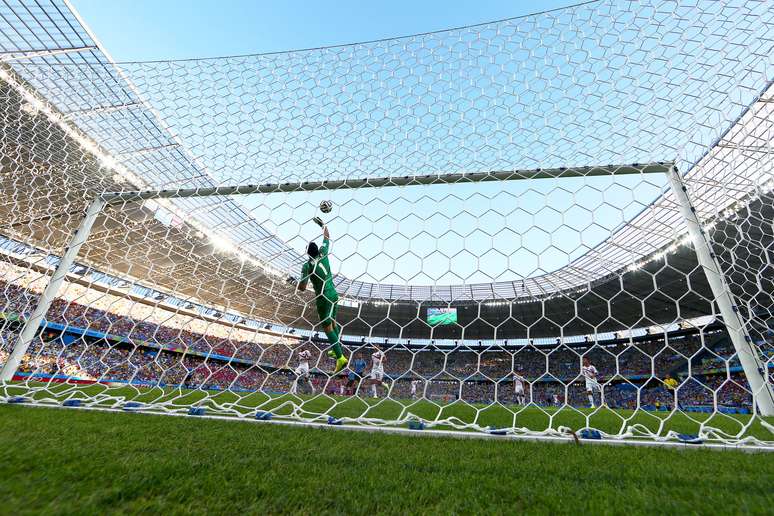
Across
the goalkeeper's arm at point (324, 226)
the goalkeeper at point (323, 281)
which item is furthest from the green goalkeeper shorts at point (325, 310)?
the goalkeeper's arm at point (324, 226)

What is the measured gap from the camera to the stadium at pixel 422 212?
994 mm

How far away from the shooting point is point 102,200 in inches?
133

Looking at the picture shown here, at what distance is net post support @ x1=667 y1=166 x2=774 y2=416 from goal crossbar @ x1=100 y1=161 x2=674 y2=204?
2.01ft

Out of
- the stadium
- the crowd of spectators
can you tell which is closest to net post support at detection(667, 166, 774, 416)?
the stadium

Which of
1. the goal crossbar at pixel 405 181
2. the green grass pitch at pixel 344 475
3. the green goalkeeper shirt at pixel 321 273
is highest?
the goal crossbar at pixel 405 181

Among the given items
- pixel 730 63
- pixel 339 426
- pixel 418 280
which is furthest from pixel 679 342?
pixel 339 426

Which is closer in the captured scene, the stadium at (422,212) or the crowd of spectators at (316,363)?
the stadium at (422,212)

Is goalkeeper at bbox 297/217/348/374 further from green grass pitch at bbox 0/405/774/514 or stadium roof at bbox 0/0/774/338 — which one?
green grass pitch at bbox 0/405/774/514

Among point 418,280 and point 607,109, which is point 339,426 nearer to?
point 418,280

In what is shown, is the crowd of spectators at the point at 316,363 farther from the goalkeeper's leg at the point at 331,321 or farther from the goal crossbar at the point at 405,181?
the goal crossbar at the point at 405,181

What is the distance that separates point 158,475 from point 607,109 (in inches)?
205

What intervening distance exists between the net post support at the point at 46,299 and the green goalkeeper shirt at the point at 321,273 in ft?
7.16

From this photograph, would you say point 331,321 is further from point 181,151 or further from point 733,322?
point 181,151

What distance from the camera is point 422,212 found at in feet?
10.4
